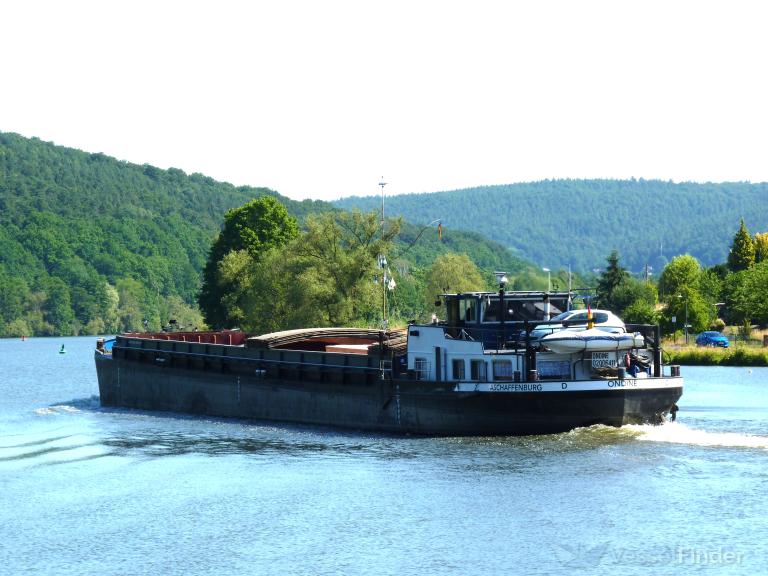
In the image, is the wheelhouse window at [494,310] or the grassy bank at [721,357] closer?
the wheelhouse window at [494,310]

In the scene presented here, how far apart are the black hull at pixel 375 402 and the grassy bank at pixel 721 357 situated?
139 ft

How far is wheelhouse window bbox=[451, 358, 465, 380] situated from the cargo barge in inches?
1.4

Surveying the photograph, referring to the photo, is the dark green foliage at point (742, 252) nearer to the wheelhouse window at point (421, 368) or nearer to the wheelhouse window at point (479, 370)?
the wheelhouse window at point (421, 368)

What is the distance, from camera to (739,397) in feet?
185

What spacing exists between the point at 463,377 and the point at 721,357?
2024 inches

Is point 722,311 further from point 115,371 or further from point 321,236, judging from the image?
point 115,371

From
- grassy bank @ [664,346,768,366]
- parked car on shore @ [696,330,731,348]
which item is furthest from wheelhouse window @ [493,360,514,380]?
parked car on shore @ [696,330,731,348]

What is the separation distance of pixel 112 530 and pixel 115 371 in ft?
106

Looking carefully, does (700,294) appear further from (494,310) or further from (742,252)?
(494,310)

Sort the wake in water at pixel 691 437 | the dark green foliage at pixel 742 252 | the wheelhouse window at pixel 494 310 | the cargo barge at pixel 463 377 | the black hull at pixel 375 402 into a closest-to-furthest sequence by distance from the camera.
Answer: the wake in water at pixel 691 437
the black hull at pixel 375 402
the cargo barge at pixel 463 377
the wheelhouse window at pixel 494 310
the dark green foliage at pixel 742 252

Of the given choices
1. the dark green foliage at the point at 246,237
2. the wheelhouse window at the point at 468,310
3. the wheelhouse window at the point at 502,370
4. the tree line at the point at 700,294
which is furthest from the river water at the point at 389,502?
the tree line at the point at 700,294

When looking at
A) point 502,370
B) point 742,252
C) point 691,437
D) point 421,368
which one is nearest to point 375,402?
point 421,368

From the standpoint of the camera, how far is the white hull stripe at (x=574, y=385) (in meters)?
→ 37.9

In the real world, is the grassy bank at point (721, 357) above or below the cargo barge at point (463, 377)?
below
